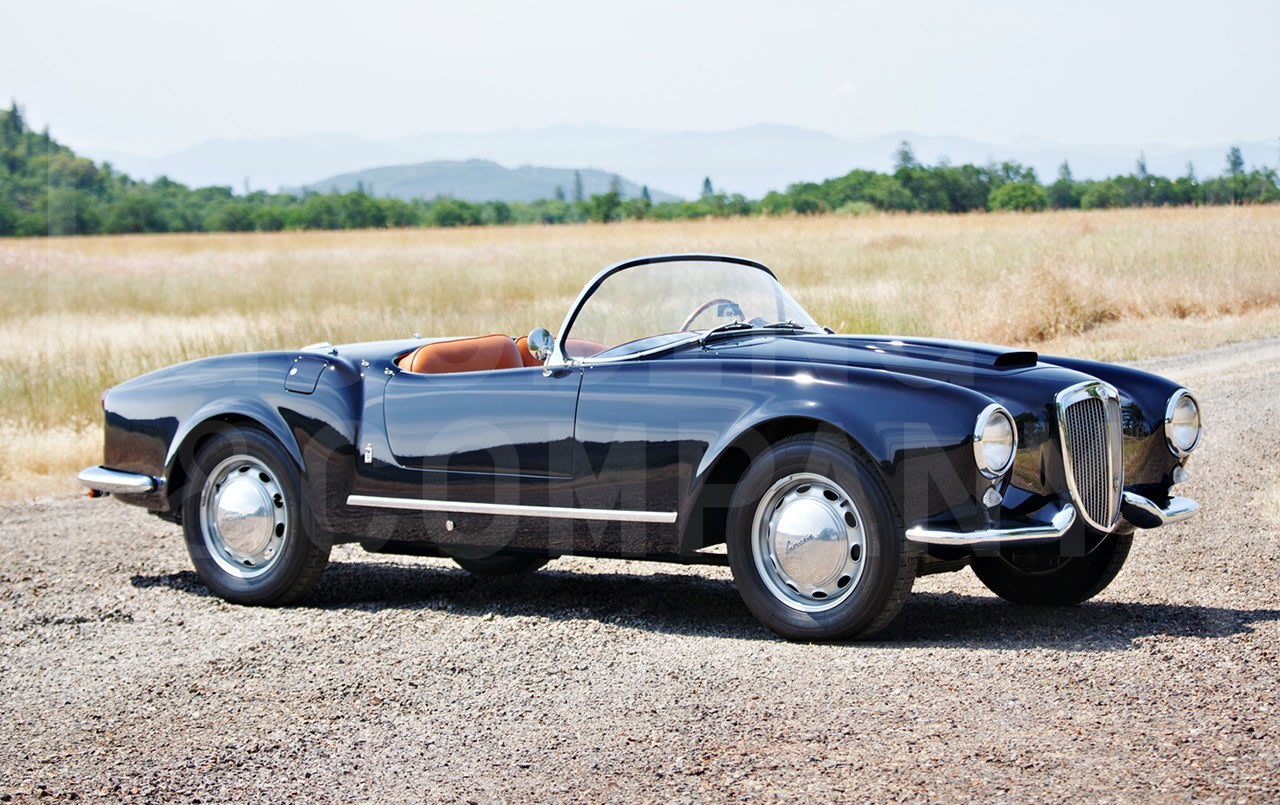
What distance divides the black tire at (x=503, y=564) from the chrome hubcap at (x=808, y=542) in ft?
6.08

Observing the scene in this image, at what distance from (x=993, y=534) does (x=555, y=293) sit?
62.9 feet

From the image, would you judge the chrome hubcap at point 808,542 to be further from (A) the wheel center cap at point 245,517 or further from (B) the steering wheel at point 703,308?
(A) the wheel center cap at point 245,517

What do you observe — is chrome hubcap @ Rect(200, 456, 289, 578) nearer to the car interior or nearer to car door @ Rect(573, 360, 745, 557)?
the car interior

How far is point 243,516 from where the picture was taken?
623cm

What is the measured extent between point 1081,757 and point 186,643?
11.5ft

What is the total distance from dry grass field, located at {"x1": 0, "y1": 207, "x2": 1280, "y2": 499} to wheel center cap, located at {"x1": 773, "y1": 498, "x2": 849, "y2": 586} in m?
7.13

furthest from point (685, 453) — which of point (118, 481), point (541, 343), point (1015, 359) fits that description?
point (118, 481)

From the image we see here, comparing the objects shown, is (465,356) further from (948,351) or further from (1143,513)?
(1143,513)

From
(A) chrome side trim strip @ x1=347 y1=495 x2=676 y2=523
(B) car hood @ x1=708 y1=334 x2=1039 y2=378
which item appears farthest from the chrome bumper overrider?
(B) car hood @ x1=708 y1=334 x2=1039 y2=378

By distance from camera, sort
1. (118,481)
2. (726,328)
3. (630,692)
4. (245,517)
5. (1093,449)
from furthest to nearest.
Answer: (118,481) < (245,517) < (726,328) < (1093,449) < (630,692)

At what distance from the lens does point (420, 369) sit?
240 inches

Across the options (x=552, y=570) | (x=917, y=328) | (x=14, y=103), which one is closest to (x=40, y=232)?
(x=14, y=103)

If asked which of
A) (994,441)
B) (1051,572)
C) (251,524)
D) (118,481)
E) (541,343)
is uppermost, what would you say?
(541,343)

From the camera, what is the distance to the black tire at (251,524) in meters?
6.13
